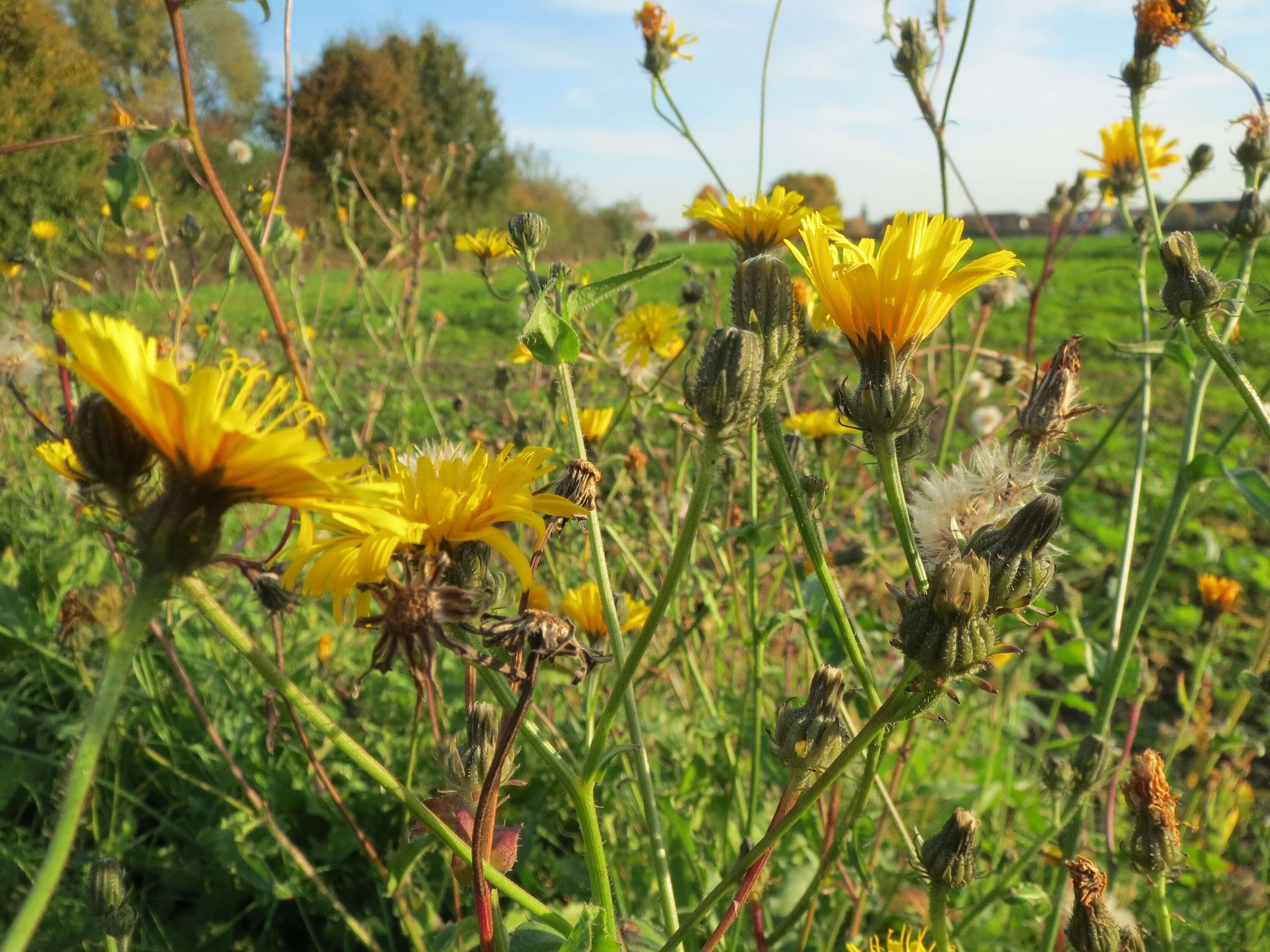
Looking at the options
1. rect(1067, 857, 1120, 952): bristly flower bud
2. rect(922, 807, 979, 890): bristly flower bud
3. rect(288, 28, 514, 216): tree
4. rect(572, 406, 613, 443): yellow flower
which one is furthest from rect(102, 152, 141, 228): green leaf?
rect(288, 28, 514, 216): tree

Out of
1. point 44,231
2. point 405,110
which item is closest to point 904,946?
point 44,231

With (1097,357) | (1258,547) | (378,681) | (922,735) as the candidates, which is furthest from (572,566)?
(1097,357)

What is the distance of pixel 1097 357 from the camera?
884 cm

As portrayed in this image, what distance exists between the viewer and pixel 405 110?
2205 cm

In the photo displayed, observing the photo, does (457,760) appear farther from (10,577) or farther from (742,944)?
(10,577)

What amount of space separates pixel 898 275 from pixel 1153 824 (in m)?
0.98

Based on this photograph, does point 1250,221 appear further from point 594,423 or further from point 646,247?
point 594,423

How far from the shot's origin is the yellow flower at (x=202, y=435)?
57 cm

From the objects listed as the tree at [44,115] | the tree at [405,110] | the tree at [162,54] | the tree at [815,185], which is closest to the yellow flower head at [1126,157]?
the tree at [162,54]

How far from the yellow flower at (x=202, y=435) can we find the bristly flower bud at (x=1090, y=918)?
113 centimetres

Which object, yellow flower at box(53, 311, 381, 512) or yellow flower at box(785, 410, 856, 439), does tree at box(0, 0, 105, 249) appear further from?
yellow flower at box(53, 311, 381, 512)

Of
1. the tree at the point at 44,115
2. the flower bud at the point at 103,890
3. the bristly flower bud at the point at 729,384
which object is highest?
the tree at the point at 44,115

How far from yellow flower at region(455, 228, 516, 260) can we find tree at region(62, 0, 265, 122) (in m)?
3.23

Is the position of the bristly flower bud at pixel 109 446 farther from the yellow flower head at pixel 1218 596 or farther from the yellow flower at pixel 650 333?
the yellow flower head at pixel 1218 596
